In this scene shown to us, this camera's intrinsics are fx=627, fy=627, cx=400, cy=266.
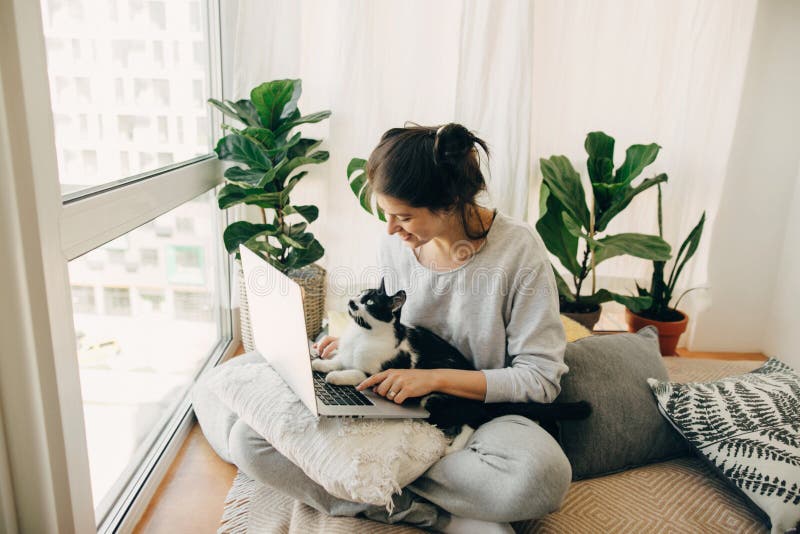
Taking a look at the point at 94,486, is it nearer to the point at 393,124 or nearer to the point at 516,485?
the point at 516,485

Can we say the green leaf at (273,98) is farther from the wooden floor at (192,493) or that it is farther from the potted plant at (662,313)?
the potted plant at (662,313)

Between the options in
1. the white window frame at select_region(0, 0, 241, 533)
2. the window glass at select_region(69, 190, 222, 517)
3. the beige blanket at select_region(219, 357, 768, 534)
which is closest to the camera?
the white window frame at select_region(0, 0, 241, 533)

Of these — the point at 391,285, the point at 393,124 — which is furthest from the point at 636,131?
the point at 391,285

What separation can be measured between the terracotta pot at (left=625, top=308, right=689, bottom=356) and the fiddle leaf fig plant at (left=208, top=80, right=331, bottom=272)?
1326 mm

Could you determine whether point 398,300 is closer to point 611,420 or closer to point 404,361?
point 404,361

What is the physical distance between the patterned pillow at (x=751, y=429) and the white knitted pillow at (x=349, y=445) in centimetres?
56

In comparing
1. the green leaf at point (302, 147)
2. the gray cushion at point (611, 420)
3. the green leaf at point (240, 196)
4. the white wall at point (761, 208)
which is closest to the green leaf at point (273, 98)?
the green leaf at point (302, 147)

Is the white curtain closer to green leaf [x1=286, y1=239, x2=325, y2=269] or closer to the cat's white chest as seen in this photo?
green leaf [x1=286, y1=239, x2=325, y2=269]

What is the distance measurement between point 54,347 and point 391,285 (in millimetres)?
780

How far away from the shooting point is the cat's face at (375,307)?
51.8 inches

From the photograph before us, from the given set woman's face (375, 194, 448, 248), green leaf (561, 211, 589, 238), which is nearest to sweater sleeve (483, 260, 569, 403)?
woman's face (375, 194, 448, 248)

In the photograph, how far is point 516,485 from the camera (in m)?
1.16

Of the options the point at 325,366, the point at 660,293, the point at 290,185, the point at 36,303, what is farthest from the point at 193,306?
the point at 660,293

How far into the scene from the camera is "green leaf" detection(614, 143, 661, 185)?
2.29 metres
